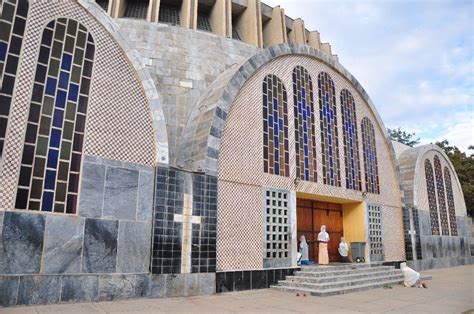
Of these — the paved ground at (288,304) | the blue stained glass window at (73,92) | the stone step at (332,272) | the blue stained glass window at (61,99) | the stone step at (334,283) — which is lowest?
the paved ground at (288,304)

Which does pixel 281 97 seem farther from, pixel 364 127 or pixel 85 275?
pixel 85 275

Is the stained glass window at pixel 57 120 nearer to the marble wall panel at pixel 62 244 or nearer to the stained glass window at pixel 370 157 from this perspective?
the marble wall panel at pixel 62 244

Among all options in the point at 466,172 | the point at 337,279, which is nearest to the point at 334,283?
the point at 337,279

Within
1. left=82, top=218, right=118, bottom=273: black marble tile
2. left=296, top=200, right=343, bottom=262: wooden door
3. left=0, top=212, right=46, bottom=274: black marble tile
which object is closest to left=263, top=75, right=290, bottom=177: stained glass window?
left=296, top=200, right=343, bottom=262: wooden door

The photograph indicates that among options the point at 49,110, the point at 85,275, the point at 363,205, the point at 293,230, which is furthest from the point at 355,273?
the point at 49,110

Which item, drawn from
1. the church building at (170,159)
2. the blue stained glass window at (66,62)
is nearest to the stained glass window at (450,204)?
the church building at (170,159)

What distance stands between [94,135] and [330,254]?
9.91m

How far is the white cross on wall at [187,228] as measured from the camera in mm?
8367

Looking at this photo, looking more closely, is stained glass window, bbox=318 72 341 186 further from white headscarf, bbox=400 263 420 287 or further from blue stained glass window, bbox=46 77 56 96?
blue stained glass window, bbox=46 77 56 96

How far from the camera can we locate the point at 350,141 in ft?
46.7

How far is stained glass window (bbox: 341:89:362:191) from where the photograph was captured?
13750 mm

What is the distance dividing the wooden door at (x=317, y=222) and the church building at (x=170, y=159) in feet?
0.21

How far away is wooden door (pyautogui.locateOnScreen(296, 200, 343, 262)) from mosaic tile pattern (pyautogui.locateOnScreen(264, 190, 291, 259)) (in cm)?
225

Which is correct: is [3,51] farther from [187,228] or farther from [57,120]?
[187,228]
